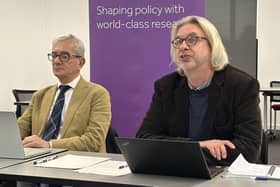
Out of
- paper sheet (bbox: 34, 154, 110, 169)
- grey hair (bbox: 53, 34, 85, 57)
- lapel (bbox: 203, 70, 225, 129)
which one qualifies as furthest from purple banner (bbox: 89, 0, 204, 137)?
paper sheet (bbox: 34, 154, 110, 169)

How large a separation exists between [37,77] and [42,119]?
19.3 feet

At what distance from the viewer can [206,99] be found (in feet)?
8.87

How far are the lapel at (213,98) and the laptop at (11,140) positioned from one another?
35.1 inches

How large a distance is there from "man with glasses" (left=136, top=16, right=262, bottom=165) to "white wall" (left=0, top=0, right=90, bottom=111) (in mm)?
5252

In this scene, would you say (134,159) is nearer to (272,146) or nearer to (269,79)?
(272,146)

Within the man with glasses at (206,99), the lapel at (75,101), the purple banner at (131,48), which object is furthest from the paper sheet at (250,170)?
the purple banner at (131,48)

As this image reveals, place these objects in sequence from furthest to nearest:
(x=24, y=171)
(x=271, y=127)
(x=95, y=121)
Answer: (x=271, y=127) → (x=95, y=121) → (x=24, y=171)

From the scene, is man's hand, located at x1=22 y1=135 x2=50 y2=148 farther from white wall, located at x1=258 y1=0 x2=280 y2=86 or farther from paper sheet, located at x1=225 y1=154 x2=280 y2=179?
white wall, located at x1=258 y1=0 x2=280 y2=86

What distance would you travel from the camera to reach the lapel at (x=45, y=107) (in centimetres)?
328

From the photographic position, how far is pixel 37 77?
9047 millimetres

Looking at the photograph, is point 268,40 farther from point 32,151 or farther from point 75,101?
point 32,151

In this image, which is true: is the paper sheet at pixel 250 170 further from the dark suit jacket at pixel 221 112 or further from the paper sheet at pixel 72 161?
the paper sheet at pixel 72 161

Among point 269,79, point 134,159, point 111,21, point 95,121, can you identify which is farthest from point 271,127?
point 134,159

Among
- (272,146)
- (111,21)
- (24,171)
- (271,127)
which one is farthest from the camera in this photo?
(271,127)
